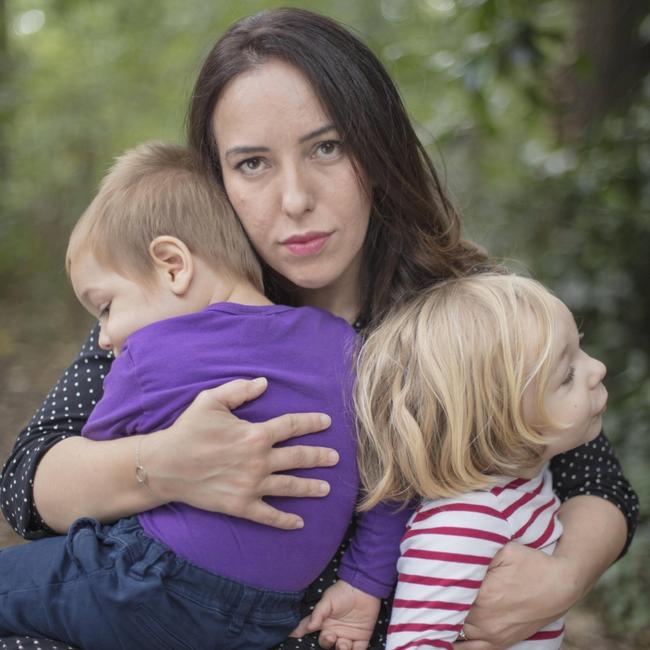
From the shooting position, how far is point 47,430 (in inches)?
77.5

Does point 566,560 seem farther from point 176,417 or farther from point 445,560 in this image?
point 176,417

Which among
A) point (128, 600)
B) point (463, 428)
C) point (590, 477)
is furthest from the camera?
point (590, 477)

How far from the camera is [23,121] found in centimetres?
688

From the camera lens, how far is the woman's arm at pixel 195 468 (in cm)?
167

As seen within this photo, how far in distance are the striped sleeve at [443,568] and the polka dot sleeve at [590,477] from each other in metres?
0.42

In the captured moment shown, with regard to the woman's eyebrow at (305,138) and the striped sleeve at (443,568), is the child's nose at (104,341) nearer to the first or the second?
the woman's eyebrow at (305,138)

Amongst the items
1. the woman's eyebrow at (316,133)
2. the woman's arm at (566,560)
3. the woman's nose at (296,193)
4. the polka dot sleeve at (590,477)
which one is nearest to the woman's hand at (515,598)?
the woman's arm at (566,560)

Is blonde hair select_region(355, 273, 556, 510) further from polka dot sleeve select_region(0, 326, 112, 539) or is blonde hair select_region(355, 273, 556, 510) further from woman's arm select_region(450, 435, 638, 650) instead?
polka dot sleeve select_region(0, 326, 112, 539)

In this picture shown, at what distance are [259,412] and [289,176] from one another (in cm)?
48

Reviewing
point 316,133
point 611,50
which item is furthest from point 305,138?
point 611,50

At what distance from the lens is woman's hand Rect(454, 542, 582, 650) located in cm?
175

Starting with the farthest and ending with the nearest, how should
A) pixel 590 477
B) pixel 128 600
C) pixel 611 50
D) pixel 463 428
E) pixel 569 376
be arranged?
pixel 611 50 < pixel 590 477 < pixel 569 376 < pixel 463 428 < pixel 128 600

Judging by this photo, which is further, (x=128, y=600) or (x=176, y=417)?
(x=176, y=417)

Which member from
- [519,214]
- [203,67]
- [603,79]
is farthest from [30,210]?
[203,67]
